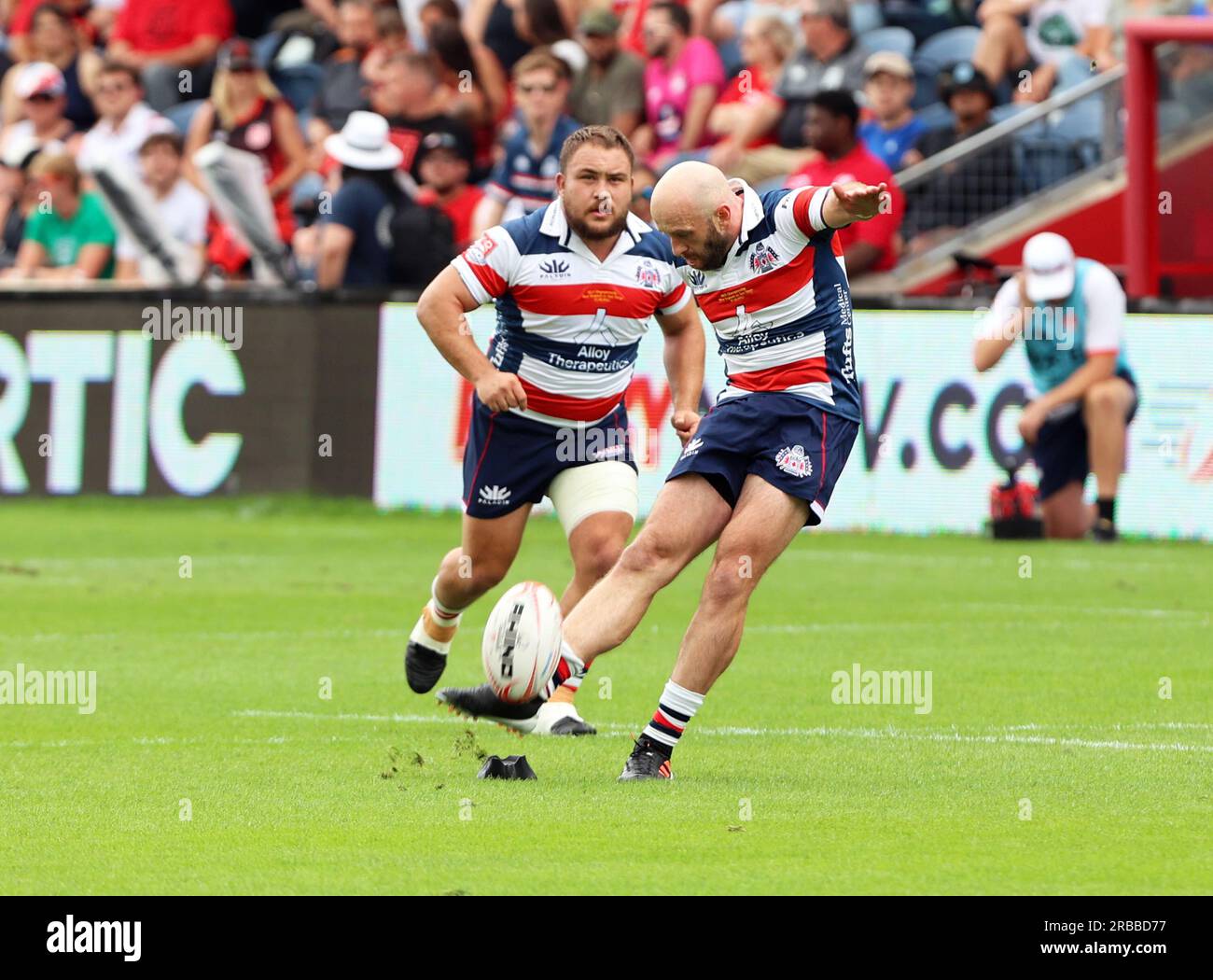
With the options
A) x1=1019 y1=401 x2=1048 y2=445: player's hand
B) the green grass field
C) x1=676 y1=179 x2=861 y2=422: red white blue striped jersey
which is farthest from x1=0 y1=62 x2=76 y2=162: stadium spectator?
x1=676 y1=179 x2=861 y2=422: red white blue striped jersey

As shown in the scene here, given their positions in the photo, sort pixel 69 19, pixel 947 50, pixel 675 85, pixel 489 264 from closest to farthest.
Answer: pixel 489 264 → pixel 947 50 → pixel 675 85 → pixel 69 19

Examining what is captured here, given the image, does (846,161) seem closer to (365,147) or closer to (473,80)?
(365,147)

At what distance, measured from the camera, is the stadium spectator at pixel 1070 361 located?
18078mm

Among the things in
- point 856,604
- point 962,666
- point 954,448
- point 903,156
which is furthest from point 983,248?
point 962,666

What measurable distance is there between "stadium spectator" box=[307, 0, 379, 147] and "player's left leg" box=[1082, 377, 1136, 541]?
8857 mm

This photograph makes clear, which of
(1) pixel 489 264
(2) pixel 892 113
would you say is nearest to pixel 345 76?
(2) pixel 892 113

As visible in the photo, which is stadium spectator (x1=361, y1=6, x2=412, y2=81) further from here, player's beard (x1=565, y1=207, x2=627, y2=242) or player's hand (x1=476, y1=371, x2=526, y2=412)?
player's hand (x1=476, y1=371, x2=526, y2=412)

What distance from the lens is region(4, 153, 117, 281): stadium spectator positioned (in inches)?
907

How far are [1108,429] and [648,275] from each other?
8639 mm

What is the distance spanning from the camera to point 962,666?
39.3 ft

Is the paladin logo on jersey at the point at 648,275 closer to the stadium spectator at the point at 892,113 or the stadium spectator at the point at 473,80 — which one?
the stadium spectator at the point at 892,113

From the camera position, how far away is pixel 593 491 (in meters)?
10.4

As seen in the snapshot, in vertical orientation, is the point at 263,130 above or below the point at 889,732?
above

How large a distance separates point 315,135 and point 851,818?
56.6 feet
